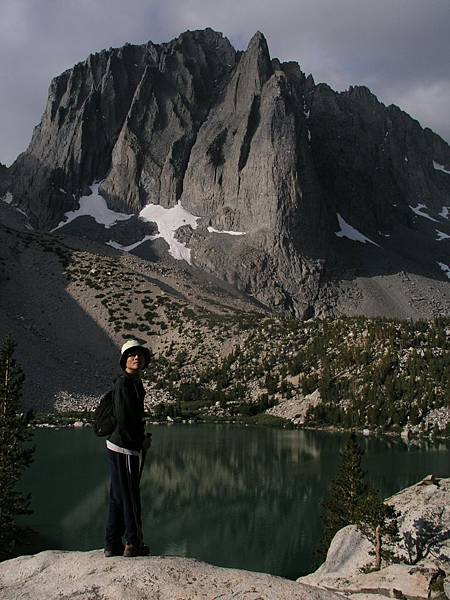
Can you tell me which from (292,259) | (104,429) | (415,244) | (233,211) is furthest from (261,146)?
(104,429)

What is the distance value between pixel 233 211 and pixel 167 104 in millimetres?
48840

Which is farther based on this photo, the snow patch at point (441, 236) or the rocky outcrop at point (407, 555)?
the snow patch at point (441, 236)

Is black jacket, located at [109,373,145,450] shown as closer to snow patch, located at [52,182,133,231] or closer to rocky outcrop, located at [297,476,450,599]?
rocky outcrop, located at [297,476,450,599]

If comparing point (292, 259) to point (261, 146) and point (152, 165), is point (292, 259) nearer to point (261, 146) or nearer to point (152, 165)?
point (261, 146)

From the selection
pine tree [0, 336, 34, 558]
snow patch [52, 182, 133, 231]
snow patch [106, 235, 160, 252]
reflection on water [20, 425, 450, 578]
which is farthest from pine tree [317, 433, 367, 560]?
snow patch [52, 182, 133, 231]

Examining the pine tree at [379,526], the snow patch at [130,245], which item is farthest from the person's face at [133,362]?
the snow patch at [130,245]

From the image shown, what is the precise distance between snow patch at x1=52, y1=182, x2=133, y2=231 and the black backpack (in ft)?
532

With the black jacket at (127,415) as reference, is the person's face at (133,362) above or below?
above

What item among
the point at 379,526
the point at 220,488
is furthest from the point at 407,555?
the point at 220,488

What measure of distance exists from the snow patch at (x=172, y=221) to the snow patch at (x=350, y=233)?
40.7 metres

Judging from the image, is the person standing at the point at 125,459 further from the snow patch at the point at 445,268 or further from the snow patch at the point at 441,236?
the snow patch at the point at 441,236

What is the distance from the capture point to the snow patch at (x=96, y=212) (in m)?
170

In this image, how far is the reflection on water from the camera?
2941cm

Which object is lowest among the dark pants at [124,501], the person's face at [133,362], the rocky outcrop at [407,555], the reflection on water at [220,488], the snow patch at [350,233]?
the reflection on water at [220,488]
